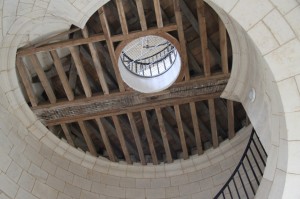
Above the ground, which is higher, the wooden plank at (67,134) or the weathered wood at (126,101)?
the weathered wood at (126,101)

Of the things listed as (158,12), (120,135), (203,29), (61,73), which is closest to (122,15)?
(158,12)

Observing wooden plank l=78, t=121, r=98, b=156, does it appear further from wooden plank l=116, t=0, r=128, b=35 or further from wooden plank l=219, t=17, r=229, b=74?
wooden plank l=219, t=17, r=229, b=74

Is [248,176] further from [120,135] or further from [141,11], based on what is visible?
[141,11]

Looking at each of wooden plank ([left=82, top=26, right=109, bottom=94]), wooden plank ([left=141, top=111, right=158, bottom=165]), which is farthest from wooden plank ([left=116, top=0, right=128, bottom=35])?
wooden plank ([left=141, top=111, right=158, bottom=165])

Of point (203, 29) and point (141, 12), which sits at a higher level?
point (203, 29)

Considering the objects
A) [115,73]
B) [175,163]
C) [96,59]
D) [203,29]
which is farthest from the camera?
[175,163]

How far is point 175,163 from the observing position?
6.96 metres

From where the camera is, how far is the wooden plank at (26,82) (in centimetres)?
531

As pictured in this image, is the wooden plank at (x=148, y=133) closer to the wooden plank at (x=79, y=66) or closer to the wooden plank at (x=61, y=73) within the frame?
the wooden plank at (x=79, y=66)

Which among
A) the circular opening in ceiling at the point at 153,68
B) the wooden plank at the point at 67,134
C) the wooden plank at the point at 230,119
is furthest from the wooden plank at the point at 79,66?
the wooden plank at the point at 230,119

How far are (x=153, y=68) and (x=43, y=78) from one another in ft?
7.89

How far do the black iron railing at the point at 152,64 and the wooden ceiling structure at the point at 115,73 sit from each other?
0.69 meters

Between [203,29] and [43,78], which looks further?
[43,78]

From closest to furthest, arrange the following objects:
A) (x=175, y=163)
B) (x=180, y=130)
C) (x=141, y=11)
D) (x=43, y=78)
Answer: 1. (x=141, y=11)
2. (x=43, y=78)
3. (x=180, y=130)
4. (x=175, y=163)
